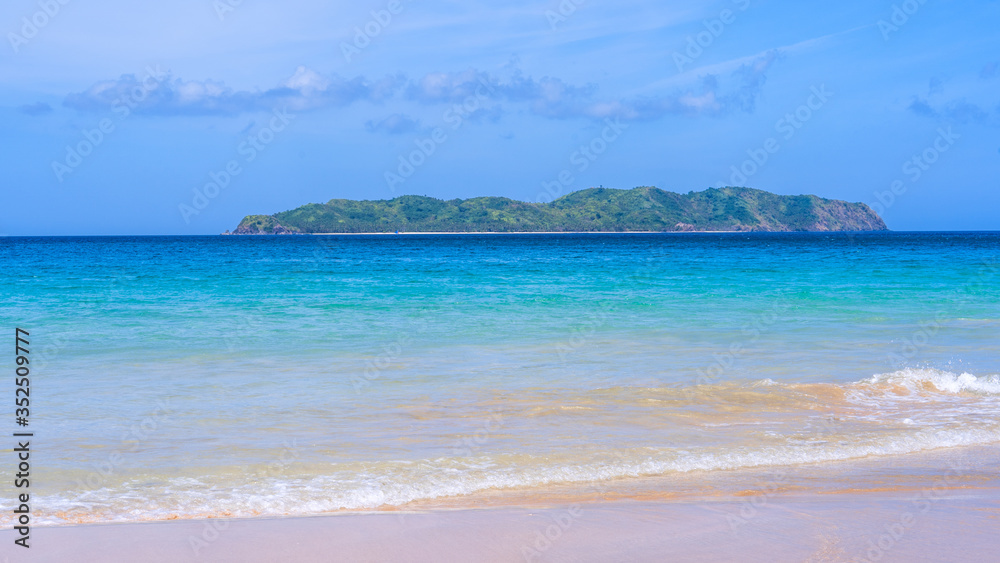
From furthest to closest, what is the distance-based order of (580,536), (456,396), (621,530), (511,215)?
(511,215) → (456,396) → (621,530) → (580,536)

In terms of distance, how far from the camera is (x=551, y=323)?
16.9 m

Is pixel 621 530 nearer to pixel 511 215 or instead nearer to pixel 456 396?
pixel 456 396

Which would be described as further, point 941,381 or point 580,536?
point 941,381

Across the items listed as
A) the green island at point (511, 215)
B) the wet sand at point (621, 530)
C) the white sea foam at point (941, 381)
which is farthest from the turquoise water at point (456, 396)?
the green island at point (511, 215)

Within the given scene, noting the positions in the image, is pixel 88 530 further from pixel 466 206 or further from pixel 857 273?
pixel 466 206

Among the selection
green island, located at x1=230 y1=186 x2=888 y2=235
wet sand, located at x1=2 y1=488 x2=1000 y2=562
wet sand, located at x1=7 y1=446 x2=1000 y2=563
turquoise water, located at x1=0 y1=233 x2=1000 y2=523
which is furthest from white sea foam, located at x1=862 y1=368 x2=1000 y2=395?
green island, located at x1=230 y1=186 x2=888 y2=235

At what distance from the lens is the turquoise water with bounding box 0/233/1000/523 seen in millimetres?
6109

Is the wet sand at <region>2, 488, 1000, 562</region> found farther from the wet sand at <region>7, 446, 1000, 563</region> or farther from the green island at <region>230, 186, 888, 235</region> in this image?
the green island at <region>230, 186, 888, 235</region>

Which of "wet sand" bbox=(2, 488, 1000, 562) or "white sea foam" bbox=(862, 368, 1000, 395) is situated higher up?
"white sea foam" bbox=(862, 368, 1000, 395)

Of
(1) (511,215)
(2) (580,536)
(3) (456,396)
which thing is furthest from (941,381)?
(1) (511,215)

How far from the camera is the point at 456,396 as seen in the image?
30.0ft

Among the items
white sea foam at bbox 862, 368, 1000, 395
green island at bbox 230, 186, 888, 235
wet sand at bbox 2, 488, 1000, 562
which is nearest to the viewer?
wet sand at bbox 2, 488, 1000, 562

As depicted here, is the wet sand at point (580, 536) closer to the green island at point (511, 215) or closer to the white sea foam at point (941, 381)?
the white sea foam at point (941, 381)

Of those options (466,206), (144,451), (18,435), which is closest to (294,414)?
(144,451)
